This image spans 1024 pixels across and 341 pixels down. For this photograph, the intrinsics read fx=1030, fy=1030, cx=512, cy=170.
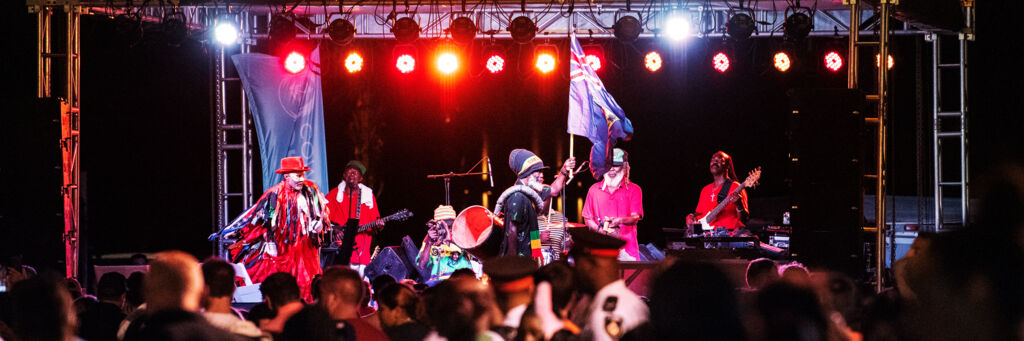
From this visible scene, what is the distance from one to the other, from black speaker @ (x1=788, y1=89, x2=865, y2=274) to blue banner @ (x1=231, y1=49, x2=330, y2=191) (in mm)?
6166

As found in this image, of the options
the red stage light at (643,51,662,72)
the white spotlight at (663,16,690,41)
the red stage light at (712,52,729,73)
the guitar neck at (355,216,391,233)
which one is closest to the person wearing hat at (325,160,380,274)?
the guitar neck at (355,216,391,233)

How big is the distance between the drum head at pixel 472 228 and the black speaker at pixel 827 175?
320cm

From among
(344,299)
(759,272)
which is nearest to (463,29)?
(759,272)

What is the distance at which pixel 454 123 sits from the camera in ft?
54.5

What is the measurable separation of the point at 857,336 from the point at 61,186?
328 inches

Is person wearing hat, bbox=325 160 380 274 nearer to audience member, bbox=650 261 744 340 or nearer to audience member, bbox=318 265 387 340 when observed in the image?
audience member, bbox=318 265 387 340

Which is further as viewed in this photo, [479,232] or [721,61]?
[721,61]

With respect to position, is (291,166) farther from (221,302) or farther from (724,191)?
(221,302)

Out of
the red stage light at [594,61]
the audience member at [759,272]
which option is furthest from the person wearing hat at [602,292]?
the red stage light at [594,61]

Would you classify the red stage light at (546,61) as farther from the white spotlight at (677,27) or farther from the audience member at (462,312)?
the audience member at (462,312)

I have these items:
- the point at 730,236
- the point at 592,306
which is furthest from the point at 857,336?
the point at 730,236

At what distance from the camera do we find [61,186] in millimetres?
10234

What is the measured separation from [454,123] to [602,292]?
12553 mm

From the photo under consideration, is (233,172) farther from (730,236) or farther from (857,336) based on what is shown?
(857,336)
